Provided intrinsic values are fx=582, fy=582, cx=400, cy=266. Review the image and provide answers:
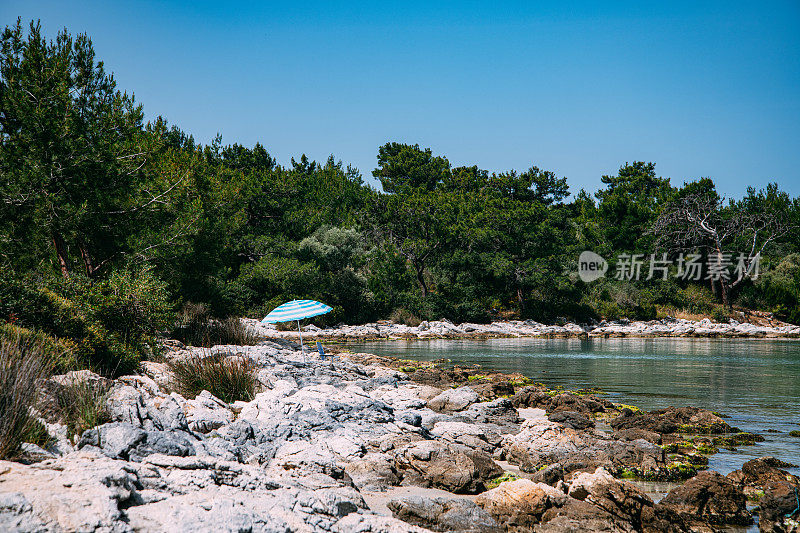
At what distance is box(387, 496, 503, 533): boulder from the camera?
5.64m

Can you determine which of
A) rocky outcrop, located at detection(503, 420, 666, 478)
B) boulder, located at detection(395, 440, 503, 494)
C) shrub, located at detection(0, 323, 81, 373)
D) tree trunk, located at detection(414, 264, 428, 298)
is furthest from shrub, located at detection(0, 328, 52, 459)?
tree trunk, located at detection(414, 264, 428, 298)

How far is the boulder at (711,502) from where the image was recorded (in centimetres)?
642

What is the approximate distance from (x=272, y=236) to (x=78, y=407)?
38702mm

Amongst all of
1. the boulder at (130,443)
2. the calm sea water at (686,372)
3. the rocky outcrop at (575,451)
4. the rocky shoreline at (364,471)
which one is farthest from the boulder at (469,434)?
the boulder at (130,443)

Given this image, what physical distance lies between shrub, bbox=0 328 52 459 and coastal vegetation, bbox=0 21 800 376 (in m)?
2.48

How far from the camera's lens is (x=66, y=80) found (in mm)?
15672

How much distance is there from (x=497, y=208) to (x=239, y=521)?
46846mm

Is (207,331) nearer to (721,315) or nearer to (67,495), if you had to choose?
(67,495)

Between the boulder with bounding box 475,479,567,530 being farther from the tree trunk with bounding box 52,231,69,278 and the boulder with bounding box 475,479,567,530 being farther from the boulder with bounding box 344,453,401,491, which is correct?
the tree trunk with bounding box 52,231,69,278

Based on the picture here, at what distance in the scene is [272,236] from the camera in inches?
1767

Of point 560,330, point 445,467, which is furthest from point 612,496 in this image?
point 560,330

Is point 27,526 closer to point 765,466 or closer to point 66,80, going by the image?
point 765,466

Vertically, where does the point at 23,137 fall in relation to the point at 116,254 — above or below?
Result: above

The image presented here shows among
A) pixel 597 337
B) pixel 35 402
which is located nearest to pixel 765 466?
pixel 35 402
